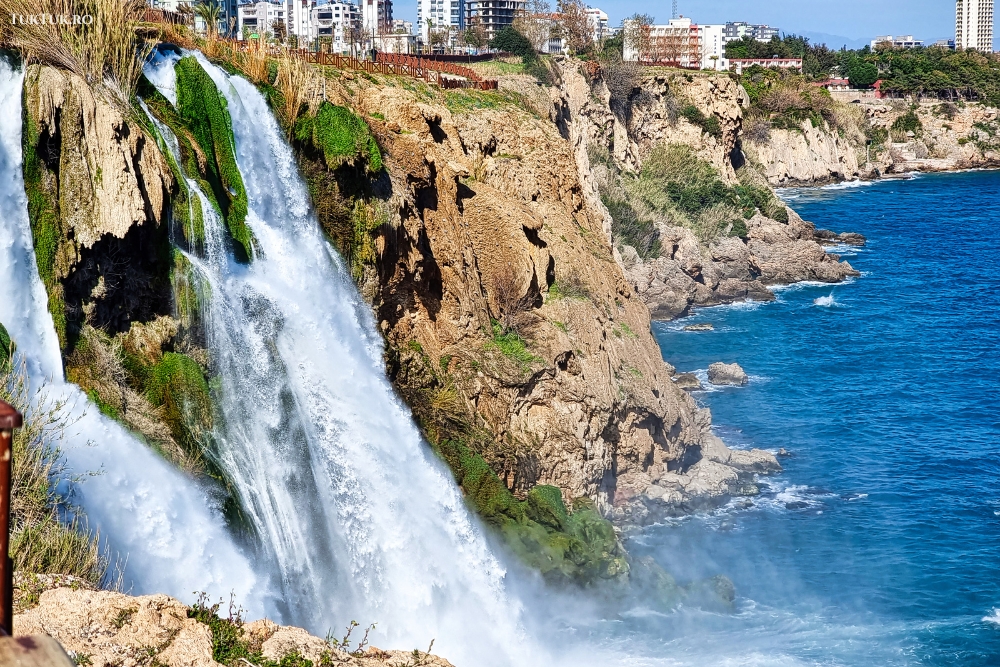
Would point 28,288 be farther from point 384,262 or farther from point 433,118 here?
point 433,118

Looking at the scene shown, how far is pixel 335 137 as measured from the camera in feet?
84.5

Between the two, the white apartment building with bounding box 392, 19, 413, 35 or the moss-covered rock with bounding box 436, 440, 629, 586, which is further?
the white apartment building with bounding box 392, 19, 413, 35

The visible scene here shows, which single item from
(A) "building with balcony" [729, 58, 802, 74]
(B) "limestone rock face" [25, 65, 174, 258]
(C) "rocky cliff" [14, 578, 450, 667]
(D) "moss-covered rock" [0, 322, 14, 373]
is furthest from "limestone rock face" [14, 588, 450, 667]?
(A) "building with balcony" [729, 58, 802, 74]

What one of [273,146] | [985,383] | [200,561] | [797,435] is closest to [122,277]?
[200,561]

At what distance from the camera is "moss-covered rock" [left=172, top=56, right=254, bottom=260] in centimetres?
2248

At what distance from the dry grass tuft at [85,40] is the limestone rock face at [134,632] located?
11.4 metres

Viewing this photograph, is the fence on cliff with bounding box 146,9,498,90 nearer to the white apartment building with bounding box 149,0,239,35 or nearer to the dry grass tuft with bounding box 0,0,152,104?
the white apartment building with bounding box 149,0,239,35

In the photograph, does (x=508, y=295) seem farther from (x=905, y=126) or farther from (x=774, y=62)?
(x=774, y=62)

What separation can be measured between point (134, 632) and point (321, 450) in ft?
32.0

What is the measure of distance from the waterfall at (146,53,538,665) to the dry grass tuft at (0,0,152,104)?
1.95 metres

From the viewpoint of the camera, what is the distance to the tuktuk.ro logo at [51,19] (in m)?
19.4

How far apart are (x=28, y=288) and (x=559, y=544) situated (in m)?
14.8

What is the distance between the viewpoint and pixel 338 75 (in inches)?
1223

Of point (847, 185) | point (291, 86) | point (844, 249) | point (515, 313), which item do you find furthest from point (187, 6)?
point (847, 185)
